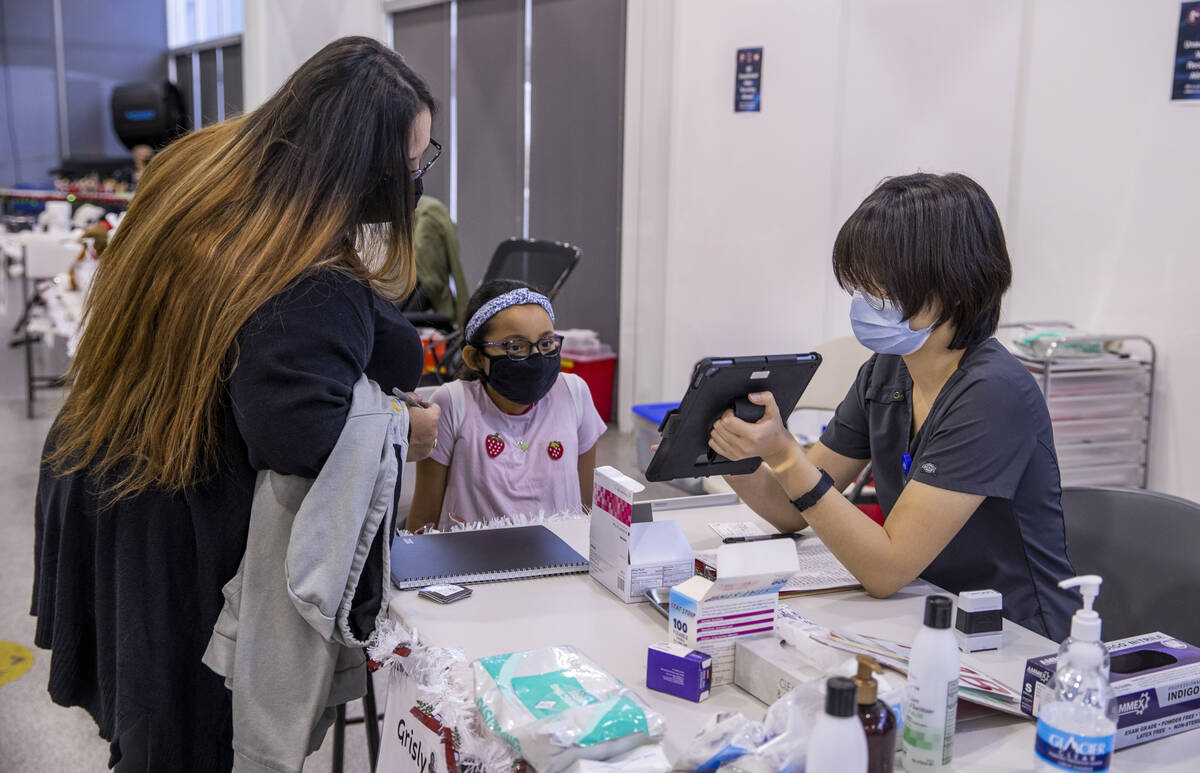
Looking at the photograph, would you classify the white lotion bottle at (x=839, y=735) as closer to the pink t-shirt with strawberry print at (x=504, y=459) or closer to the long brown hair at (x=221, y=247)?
the long brown hair at (x=221, y=247)

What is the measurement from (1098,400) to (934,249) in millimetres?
2332

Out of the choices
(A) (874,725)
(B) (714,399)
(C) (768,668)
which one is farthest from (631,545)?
(A) (874,725)

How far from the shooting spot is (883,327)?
1.66m

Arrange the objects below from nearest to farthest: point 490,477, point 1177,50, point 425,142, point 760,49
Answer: point 425,142 → point 490,477 → point 1177,50 → point 760,49

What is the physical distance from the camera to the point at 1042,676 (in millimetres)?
1201

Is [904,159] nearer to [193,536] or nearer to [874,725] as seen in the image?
[193,536]

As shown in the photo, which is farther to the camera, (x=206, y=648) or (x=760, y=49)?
(x=760, y=49)

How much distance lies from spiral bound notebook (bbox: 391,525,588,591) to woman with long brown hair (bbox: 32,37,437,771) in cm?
33

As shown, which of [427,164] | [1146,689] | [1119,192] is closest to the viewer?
[1146,689]

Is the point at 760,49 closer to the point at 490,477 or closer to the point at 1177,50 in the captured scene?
the point at 1177,50

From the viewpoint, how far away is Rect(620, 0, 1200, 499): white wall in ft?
12.0

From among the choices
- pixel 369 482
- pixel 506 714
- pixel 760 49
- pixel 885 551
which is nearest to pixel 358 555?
pixel 369 482

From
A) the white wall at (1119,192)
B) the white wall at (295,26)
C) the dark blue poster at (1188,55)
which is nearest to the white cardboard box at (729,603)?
the white wall at (1119,192)

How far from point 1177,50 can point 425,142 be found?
3.19 metres
